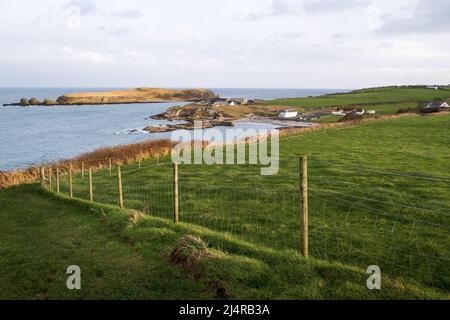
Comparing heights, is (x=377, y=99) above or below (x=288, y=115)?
above

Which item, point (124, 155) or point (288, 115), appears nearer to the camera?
point (124, 155)

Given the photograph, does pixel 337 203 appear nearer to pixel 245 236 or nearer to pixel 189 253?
pixel 245 236

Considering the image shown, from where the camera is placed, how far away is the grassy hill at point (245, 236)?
8.63 meters

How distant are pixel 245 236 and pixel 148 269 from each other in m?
3.45

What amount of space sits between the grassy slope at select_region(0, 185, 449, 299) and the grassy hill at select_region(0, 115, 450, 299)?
0.03 metres

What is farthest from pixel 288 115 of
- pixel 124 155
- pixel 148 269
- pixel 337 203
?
pixel 148 269

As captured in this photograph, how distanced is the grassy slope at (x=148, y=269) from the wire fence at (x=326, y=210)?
4.41ft

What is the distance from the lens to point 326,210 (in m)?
14.2

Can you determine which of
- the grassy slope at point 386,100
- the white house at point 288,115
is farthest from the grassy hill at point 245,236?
the grassy slope at point 386,100

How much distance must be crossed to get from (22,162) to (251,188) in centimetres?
3988

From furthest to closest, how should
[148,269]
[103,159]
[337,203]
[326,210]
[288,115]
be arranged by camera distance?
[288,115] < [103,159] < [337,203] < [326,210] < [148,269]

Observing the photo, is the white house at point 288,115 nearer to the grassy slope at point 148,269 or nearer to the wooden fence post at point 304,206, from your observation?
the grassy slope at point 148,269

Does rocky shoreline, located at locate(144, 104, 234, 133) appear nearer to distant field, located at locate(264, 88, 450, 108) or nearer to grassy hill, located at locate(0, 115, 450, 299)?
distant field, located at locate(264, 88, 450, 108)
